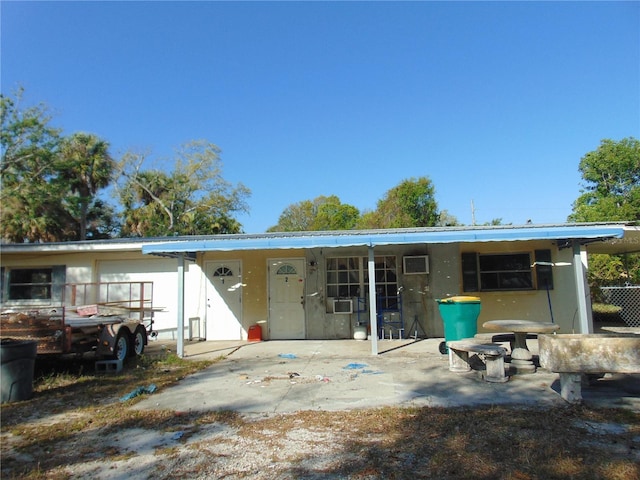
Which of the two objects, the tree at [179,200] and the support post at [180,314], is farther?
the tree at [179,200]

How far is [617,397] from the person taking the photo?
5465 mm

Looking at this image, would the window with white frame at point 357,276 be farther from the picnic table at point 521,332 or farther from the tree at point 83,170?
the tree at point 83,170

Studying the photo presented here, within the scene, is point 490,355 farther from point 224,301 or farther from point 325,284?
point 224,301

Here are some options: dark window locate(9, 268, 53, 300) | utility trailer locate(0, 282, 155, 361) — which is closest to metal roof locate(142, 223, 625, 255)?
utility trailer locate(0, 282, 155, 361)

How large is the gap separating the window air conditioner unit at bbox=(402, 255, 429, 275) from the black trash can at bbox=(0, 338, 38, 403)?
826 centimetres

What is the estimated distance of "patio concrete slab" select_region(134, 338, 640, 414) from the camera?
18.2 ft

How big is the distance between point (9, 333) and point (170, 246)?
3152 millimetres

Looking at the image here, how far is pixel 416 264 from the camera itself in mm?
11344

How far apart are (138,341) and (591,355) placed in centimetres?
849

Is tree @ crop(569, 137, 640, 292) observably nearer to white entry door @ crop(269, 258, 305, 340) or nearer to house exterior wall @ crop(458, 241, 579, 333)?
house exterior wall @ crop(458, 241, 579, 333)

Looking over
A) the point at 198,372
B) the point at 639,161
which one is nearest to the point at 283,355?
the point at 198,372

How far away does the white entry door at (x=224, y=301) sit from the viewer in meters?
12.2

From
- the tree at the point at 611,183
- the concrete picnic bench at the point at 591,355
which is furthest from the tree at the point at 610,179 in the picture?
the concrete picnic bench at the point at 591,355

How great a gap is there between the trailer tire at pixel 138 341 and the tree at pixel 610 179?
26.1m
